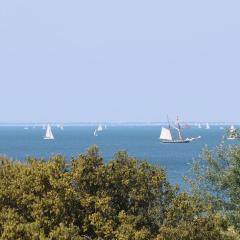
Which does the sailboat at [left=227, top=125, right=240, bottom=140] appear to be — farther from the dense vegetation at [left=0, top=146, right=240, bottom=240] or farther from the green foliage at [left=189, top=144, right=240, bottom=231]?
the dense vegetation at [left=0, top=146, right=240, bottom=240]

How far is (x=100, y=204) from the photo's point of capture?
31.0 metres

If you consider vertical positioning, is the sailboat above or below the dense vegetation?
above

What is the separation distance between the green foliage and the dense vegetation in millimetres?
11954

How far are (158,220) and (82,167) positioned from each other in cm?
385

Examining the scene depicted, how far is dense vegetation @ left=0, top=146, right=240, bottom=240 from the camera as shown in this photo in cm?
3088

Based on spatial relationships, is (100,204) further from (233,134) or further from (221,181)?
(233,134)

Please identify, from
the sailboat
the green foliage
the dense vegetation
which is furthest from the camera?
the sailboat

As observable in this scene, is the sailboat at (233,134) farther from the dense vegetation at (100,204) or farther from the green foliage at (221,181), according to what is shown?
the dense vegetation at (100,204)

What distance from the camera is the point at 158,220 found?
32500 mm

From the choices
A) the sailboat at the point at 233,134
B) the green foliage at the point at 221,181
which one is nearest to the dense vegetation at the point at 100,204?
the green foliage at the point at 221,181

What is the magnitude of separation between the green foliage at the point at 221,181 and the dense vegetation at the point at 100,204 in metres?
12.0

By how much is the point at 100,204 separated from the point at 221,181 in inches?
720

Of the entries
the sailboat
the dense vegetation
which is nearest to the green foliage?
the sailboat

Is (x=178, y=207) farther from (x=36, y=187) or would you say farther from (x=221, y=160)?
(x=221, y=160)
